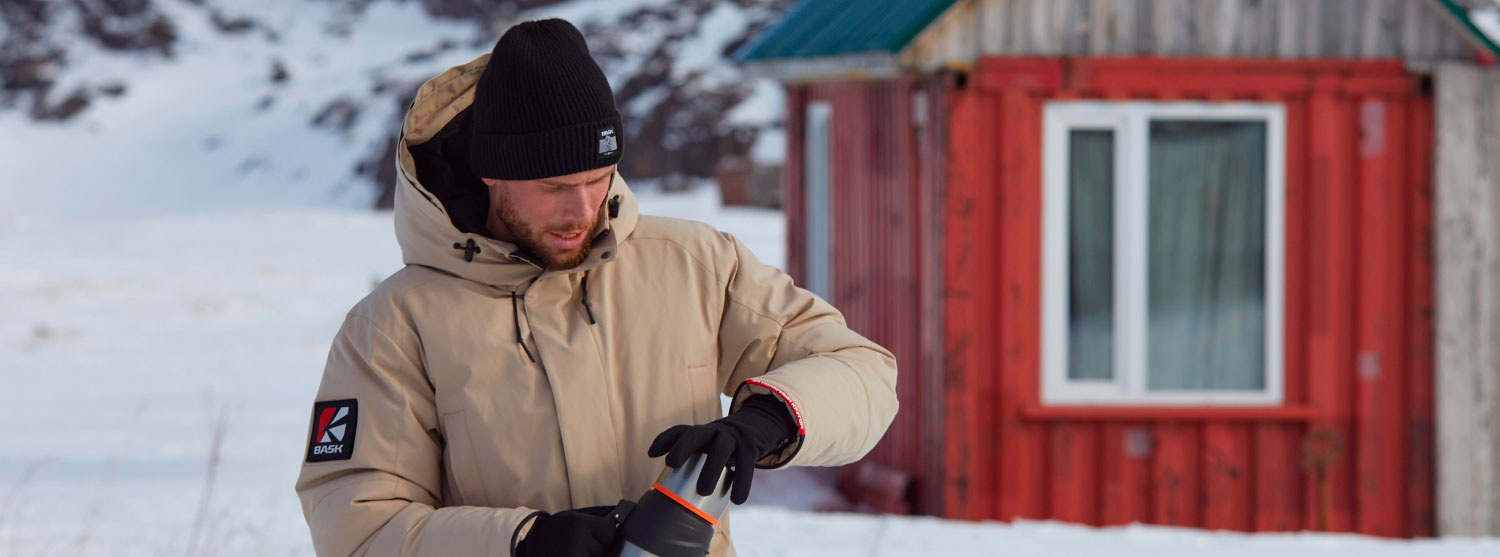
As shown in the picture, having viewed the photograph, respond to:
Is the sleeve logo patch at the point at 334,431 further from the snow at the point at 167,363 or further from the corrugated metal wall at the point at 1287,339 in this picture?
the corrugated metal wall at the point at 1287,339

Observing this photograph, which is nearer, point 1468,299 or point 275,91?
point 1468,299

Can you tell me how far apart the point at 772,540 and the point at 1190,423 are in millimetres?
1888

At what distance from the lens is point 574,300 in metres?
2.28

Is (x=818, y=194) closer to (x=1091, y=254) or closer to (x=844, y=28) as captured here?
(x=844, y=28)

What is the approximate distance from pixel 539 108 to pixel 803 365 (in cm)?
57

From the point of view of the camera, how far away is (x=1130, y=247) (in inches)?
237

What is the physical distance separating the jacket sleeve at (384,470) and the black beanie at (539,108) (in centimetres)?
32

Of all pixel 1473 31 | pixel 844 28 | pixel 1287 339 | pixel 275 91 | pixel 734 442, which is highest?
pixel 275 91

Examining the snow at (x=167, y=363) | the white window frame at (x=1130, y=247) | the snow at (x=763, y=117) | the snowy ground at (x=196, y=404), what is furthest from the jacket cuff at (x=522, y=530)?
the snow at (x=763, y=117)

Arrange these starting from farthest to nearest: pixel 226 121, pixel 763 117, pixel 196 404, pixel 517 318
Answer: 1. pixel 226 121
2. pixel 763 117
3. pixel 196 404
4. pixel 517 318

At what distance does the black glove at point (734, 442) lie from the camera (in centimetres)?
197

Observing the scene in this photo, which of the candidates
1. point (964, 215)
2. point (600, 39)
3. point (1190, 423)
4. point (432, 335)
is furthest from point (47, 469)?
point (600, 39)

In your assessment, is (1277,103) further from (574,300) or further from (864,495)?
(574,300)

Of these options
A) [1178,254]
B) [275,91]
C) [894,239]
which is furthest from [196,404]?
[275,91]
